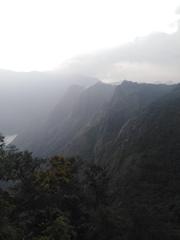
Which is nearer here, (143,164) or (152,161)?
(143,164)

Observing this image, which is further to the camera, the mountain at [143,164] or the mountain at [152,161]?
the mountain at [152,161]

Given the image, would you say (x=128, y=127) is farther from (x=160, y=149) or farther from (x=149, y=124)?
(x=160, y=149)

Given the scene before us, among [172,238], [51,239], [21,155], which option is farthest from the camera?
[21,155]

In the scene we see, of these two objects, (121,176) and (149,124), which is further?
(149,124)

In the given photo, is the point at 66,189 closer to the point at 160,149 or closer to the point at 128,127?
the point at 160,149

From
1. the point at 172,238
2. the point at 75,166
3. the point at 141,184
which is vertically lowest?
the point at 141,184

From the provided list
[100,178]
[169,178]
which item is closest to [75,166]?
[100,178]

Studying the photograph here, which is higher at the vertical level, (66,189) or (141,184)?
(66,189)

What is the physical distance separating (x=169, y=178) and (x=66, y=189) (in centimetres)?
4886

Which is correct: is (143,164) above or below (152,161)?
below

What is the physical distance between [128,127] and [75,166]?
288 feet

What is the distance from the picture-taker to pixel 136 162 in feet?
347

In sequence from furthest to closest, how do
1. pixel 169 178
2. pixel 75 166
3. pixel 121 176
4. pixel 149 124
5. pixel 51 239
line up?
A: pixel 149 124
pixel 121 176
pixel 169 178
pixel 75 166
pixel 51 239

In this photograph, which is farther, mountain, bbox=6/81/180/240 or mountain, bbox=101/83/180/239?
mountain, bbox=101/83/180/239
